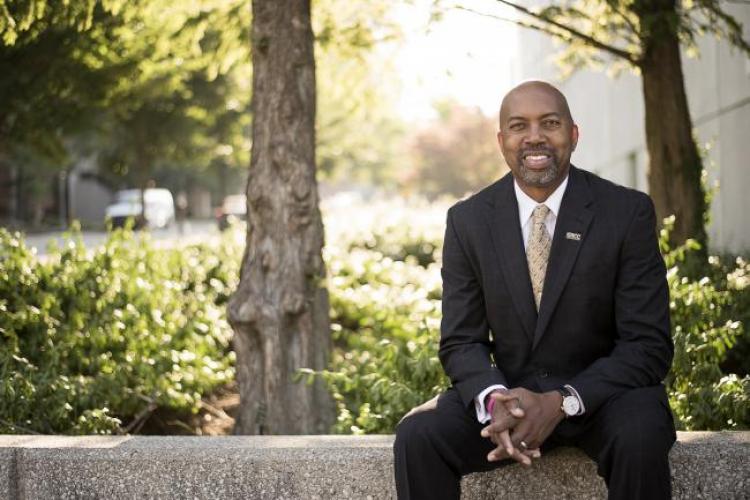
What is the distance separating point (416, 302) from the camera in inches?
305

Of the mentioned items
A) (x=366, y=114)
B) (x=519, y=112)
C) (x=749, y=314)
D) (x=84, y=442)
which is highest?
(x=366, y=114)

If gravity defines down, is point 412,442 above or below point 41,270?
below

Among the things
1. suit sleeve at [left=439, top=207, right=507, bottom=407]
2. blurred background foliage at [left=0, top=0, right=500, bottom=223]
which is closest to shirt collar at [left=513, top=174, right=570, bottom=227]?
suit sleeve at [left=439, top=207, right=507, bottom=407]

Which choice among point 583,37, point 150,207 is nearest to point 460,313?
point 583,37

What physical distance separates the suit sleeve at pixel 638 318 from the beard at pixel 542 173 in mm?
322

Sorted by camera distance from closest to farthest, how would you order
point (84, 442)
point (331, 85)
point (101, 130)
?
point (84, 442) < point (331, 85) < point (101, 130)

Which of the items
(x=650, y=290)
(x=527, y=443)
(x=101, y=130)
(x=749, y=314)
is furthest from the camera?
(x=101, y=130)

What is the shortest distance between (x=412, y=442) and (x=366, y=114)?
24.6 feet

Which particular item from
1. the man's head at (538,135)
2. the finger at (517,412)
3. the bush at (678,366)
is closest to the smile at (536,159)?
the man's head at (538,135)

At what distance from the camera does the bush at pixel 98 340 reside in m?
5.36

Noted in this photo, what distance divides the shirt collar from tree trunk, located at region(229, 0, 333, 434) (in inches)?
96.1

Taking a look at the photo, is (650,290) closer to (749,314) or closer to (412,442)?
(412,442)

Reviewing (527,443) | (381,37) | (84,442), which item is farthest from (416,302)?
(527,443)

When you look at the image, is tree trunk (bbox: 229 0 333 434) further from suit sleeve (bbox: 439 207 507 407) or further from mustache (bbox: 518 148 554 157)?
mustache (bbox: 518 148 554 157)
